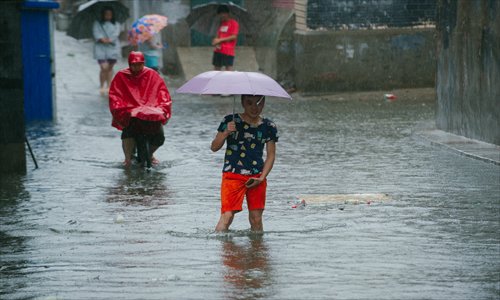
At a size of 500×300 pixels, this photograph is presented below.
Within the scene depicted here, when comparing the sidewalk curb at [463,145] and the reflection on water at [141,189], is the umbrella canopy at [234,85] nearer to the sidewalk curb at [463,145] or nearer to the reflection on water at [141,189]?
the reflection on water at [141,189]

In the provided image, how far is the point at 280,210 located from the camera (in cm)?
1085

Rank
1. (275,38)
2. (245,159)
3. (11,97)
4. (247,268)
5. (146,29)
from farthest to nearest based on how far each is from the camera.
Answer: (275,38), (146,29), (11,97), (245,159), (247,268)

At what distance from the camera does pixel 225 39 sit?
942 inches

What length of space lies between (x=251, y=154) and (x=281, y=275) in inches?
67.3

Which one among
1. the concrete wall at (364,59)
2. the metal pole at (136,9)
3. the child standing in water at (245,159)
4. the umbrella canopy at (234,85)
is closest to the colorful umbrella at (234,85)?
the umbrella canopy at (234,85)

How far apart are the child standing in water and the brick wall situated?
15.0 metres

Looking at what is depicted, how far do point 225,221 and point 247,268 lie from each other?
1.32m

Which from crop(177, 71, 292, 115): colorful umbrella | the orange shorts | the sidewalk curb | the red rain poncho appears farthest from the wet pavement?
crop(177, 71, 292, 115): colorful umbrella

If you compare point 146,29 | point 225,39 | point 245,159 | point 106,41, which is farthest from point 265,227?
point 106,41

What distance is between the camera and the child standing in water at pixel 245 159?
9438mm

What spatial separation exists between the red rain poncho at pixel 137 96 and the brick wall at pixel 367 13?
411 inches

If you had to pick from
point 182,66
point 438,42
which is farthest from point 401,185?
point 182,66

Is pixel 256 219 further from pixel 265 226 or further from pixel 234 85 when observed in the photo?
pixel 234 85

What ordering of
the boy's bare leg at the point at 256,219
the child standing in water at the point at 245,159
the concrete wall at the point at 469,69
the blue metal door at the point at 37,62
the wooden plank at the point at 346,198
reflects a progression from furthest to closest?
the blue metal door at the point at 37,62 < the concrete wall at the point at 469,69 < the wooden plank at the point at 346,198 < the boy's bare leg at the point at 256,219 < the child standing in water at the point at 245,159
